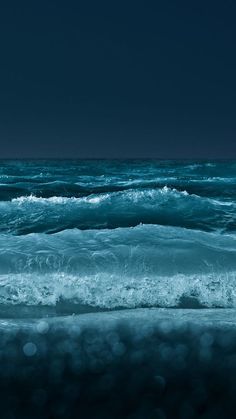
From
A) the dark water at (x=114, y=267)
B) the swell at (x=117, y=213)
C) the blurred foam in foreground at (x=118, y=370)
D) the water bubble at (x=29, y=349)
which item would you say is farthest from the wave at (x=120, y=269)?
the swell at (x=117, y=213)

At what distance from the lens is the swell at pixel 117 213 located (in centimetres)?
1068

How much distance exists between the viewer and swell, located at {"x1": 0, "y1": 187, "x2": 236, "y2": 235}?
420 inches

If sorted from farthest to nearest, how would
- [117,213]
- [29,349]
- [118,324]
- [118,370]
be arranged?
1. [117,213]
2. [118,324]
3. [29,349]
4. [118,370]

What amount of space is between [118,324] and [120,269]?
231cm

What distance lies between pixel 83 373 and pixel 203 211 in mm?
10509

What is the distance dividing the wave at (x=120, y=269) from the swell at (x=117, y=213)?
9.41ft

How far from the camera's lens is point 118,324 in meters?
3.26

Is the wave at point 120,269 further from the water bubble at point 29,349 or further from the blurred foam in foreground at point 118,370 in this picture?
the water bubble at point 29,349

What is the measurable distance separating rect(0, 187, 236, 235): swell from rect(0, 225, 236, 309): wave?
287cm

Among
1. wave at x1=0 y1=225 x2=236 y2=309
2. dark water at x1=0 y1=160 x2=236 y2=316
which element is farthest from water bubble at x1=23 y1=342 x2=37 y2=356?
wave at x1=0 y1=225 x2=236 y2=309

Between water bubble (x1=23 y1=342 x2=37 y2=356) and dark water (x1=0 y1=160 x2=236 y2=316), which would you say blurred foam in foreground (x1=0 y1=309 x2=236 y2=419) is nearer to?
water bubble (x1=23 y1=342 x2=37 y2=356)

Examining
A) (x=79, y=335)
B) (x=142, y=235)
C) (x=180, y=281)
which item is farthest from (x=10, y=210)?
(x=79, y=335)

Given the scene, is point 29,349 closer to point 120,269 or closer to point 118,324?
point 118,324

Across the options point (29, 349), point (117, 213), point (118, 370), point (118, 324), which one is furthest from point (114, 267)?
point (117, 213)
